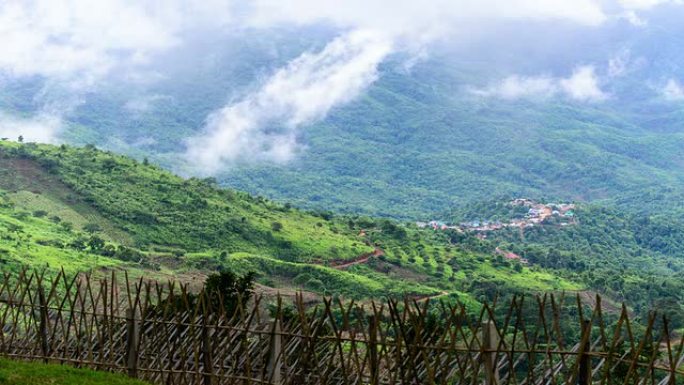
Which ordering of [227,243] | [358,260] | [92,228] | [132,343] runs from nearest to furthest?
1. [132,343]
2. [92,228]
3. [227,243]
4. [358,260]

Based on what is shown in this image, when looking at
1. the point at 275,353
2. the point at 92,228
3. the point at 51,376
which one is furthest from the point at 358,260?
the point at 51,376

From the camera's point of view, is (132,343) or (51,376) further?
(132,343)

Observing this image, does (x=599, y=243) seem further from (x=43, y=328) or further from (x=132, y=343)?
(x=132, y=343)

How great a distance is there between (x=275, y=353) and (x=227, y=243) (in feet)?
229

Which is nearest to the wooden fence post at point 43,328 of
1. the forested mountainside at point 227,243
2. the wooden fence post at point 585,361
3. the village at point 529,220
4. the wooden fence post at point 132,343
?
the wooden fence post at point 132,343

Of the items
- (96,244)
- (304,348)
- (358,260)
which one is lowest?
(358,260)

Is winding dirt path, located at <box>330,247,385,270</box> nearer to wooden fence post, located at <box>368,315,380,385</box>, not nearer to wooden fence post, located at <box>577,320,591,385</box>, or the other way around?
wooden fence post, located at <box>368,315,380,385</box>

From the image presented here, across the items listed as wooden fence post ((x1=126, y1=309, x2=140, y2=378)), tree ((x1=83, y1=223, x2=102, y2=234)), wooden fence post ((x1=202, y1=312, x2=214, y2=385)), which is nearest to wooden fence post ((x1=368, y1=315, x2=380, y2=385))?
wooden fence post ((x1=202, y1=312, x2=214, y2=385))

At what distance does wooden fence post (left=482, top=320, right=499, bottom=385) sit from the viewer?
9734 mm

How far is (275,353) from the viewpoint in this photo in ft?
37.9

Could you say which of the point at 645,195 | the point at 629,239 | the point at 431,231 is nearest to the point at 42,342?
the point at 431,231

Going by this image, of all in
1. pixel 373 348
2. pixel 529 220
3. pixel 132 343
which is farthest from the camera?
pixel 529 220

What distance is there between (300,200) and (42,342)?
17792 cm

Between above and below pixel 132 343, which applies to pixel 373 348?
above
